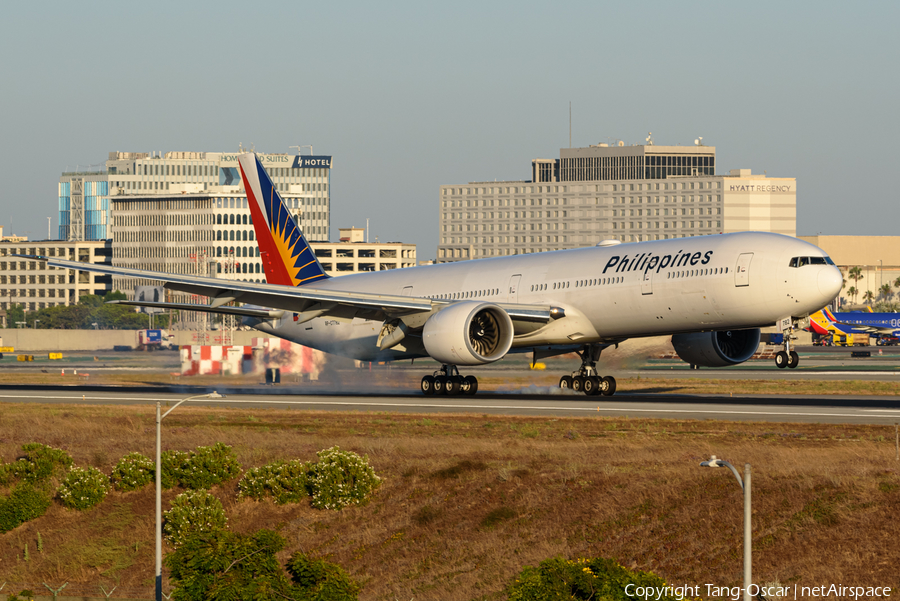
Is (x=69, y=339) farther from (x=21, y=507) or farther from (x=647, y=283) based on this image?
(x=21, y=507)

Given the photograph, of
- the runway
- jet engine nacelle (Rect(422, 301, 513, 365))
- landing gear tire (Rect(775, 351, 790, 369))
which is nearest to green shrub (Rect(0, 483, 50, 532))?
the runway

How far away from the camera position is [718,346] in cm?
5166

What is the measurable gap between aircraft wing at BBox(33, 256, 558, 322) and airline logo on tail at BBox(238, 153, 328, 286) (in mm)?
9740

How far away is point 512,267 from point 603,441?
17789 mm

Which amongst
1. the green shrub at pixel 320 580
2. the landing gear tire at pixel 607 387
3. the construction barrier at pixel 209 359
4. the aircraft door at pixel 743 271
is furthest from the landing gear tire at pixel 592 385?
the green shrub at pixel 320 580

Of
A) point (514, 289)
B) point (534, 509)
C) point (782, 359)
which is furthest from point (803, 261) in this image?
point (534, 509)

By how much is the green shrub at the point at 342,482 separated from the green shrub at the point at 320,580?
7612 millimetres

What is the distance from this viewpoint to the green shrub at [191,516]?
1292 inches

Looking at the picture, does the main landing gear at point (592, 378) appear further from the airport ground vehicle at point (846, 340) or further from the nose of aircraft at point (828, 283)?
the airport ground vehicle at point (846, 340)

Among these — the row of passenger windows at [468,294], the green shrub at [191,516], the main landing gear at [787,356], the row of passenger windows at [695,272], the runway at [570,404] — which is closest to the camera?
the green shrub at [191,516]

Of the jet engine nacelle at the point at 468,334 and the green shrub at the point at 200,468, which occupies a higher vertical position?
the jet engine nacelle at the point at 468,334

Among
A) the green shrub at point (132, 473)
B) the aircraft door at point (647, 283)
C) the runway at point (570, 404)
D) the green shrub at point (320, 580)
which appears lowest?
the green shrub at point (320, 580)

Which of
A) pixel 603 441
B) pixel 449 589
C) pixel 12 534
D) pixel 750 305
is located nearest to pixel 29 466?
pixel 12 534

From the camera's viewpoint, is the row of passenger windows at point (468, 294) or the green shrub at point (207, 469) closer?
the green shrub at point (207, 469)
